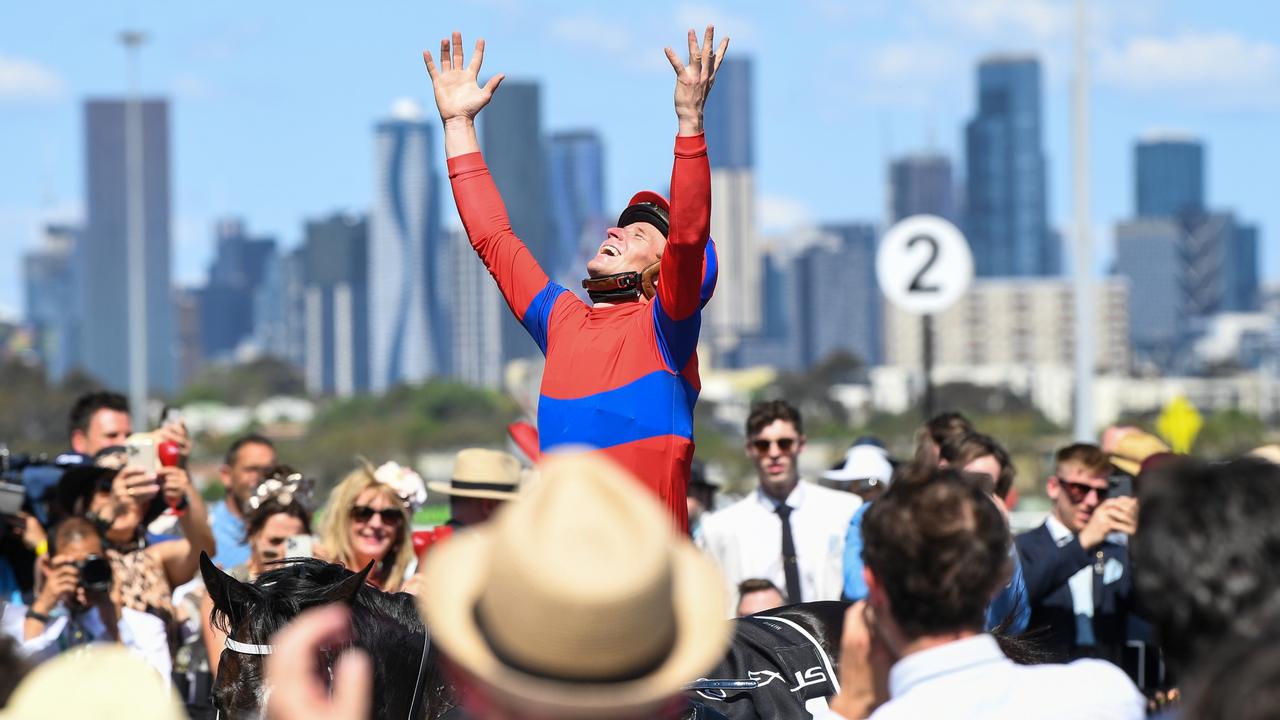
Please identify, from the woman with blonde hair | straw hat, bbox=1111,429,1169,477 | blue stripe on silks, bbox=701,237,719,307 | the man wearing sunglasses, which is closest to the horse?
blue stripe on silks, bbox=701,237,719,307

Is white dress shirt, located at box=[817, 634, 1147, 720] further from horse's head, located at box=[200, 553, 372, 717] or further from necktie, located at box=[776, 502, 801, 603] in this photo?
necktie, located at box=[776, 502, 801, 603]

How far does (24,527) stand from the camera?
21.3 ft

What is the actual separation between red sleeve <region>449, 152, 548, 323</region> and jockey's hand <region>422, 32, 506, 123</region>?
0.11m

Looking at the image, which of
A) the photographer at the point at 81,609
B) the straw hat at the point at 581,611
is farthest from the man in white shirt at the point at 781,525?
the straw hat at the point at 581,611

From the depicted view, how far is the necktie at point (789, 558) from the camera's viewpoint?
7.06 metres

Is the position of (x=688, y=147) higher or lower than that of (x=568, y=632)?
higher

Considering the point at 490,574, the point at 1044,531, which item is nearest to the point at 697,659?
the point at 490,574

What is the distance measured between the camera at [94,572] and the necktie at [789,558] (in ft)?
8.68

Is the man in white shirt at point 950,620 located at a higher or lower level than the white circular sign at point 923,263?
lower

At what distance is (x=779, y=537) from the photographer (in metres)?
7.32

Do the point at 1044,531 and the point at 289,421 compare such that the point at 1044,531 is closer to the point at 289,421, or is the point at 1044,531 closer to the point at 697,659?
the point at 697,659

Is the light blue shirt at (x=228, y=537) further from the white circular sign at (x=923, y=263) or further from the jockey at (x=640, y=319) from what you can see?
the white circular sign at (x=923, y=263)

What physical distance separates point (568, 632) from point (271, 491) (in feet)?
14.4

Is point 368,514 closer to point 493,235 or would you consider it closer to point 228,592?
point 493,235
